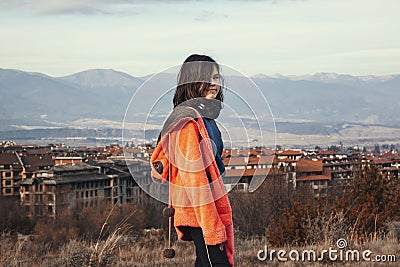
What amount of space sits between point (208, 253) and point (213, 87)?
2.72ft

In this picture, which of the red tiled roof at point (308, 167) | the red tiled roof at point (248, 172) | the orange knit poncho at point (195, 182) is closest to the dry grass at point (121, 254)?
the red tiled roof at point (248, 172)

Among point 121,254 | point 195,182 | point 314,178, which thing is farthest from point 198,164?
point 314,178

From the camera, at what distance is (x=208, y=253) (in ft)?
10.5

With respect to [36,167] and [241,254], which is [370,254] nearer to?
[241,254]

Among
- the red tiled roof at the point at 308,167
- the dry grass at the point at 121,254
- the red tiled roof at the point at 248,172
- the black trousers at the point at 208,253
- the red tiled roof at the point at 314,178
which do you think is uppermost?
the red tiled roof at the point at 248,172

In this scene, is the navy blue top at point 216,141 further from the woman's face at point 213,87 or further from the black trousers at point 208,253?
the black trousers at point 208,253

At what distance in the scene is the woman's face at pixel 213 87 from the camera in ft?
11.1

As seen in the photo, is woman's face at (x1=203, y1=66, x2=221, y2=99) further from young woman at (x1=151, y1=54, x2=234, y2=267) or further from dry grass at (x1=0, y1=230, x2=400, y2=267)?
dry grass at (x1=0, y1=230, x2=400, y2=267)

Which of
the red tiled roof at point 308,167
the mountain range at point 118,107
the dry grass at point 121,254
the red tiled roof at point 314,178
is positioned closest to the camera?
the dry grass at point 121,254

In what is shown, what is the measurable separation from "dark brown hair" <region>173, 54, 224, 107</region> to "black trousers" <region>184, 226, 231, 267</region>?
0.67m

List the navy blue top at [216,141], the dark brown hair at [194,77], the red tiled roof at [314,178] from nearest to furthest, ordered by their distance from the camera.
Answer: the navy blue top at [216,141] → the dark brown hair at [194,77] → the red tiled roof at [314,178]

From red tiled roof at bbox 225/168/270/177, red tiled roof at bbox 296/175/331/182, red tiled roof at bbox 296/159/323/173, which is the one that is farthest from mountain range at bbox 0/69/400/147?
red tiled roof at bbox 225/168/270/177

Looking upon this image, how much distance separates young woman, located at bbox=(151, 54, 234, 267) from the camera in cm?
317

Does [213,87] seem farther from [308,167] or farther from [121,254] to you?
[308,167]
